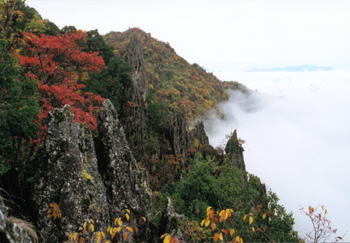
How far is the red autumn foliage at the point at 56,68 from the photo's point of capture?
20.0 meters

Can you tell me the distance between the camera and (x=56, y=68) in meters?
23.6

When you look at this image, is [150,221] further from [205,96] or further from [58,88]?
[205,96]

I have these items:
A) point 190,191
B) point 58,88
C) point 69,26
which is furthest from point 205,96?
point 58,88

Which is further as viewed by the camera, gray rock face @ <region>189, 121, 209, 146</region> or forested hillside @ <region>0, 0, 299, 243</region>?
gray rock face @ <region>189, 121, 209, 146</region>

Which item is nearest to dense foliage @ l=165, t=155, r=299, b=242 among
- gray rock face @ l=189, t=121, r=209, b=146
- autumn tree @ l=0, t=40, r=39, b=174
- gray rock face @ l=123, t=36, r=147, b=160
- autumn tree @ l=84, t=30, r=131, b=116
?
gray rock face @ l=123, t=36, r=147, b=160

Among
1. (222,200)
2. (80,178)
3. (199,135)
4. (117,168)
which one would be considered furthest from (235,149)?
(80,178)

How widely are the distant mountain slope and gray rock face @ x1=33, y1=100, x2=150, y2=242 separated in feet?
225

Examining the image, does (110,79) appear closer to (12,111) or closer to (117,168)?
(117,168)

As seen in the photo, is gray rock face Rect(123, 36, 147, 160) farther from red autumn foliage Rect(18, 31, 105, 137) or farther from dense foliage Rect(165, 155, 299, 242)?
dense foliage Rect(165, 155, 299, 242)

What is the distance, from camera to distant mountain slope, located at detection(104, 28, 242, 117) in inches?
3580

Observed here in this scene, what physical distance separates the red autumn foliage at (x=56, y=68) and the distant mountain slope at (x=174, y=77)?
187 ft

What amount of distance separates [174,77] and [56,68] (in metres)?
80.7

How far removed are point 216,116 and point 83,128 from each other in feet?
361

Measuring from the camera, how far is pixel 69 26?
43.1 metres
